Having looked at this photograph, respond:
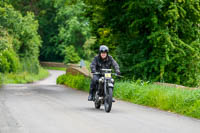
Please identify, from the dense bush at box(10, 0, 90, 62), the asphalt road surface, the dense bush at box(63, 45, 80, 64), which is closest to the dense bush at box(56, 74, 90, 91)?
the asphalt road surface

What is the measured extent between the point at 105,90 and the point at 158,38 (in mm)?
8611

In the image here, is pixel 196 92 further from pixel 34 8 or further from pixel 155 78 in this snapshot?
pixel 34 8

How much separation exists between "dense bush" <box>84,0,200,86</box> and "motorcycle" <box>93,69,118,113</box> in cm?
800

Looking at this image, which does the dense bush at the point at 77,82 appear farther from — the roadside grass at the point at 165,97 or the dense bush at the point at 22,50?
the dense bush at the point at 22,50

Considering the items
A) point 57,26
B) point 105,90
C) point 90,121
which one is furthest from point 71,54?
point 90,121

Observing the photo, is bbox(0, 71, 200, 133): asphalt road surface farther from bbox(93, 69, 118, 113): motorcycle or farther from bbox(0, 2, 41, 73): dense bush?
bbox(0, 2, 41, 73): dense bush

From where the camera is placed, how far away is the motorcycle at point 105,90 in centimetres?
1249

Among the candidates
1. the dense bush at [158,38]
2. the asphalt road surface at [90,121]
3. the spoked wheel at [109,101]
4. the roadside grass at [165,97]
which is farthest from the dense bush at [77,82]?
the spoked wheel at [109,101]

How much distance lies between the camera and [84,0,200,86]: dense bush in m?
21.0

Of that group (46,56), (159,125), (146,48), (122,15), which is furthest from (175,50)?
(46,56)

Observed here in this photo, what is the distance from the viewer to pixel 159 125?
32.8 feet

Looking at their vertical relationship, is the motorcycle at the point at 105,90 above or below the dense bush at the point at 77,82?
above

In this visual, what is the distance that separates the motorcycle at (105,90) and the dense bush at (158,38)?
26.2 feet

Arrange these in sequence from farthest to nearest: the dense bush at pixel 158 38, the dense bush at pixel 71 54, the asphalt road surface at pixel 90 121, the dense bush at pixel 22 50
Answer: the dense bush at pixel 71 54
the dense bush at pixel 22 50
the dense bush at pixel 158 38
the asphalt road surface at pixel 90 121
